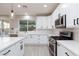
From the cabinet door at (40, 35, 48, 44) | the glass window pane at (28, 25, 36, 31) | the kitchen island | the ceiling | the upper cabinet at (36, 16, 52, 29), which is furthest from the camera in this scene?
the glass window pane at (28, 25, 36, 31)

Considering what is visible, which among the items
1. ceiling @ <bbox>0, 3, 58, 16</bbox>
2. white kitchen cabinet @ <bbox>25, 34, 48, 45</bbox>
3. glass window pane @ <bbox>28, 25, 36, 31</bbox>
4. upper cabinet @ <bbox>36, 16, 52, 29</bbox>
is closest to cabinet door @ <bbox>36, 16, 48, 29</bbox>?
upper cabinet @ <bbox>36, 16, 52, 29</bbox>

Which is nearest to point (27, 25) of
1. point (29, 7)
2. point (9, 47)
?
point (29, 7)

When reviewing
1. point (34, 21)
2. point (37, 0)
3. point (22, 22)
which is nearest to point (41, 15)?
point (34, 21)

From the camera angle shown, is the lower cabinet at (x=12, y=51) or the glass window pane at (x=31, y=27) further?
the glass window pane at (x=31, y=27)

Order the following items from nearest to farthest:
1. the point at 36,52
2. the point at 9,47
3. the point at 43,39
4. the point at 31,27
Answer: the point at 9,47, the point at 36,52, the point at 43,39, the point at 31,27

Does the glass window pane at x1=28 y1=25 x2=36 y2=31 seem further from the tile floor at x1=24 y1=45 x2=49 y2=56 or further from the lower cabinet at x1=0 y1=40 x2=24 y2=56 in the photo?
the lower cabinet at x1=0 y1=40 x2=24 y2=56

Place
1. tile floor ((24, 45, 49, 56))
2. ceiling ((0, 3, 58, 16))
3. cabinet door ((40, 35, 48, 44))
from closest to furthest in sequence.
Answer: tile floor ((24, 45, 49, 56)) → ceiling ((0, 3, 58, 16)) → cabinet door ((40, 35, 48, 44))

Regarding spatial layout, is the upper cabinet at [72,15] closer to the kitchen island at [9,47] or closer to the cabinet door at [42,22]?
the kitchen island at [9,47]

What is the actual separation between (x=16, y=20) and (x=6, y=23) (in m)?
0.81

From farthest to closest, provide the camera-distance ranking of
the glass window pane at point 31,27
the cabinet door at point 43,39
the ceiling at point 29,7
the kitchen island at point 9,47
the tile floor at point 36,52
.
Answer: the glass window pane at point 31,27, the cabinet door at point 43,39, the ceiling at point 29,7, the tile floor at point 36,52, the kitchen island at point 9,47

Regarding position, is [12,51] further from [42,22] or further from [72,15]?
[42,22]

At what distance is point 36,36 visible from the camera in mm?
7961

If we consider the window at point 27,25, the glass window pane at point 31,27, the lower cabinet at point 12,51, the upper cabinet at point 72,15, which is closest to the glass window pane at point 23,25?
the window at point 27,25

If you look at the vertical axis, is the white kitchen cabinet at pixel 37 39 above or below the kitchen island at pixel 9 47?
below
